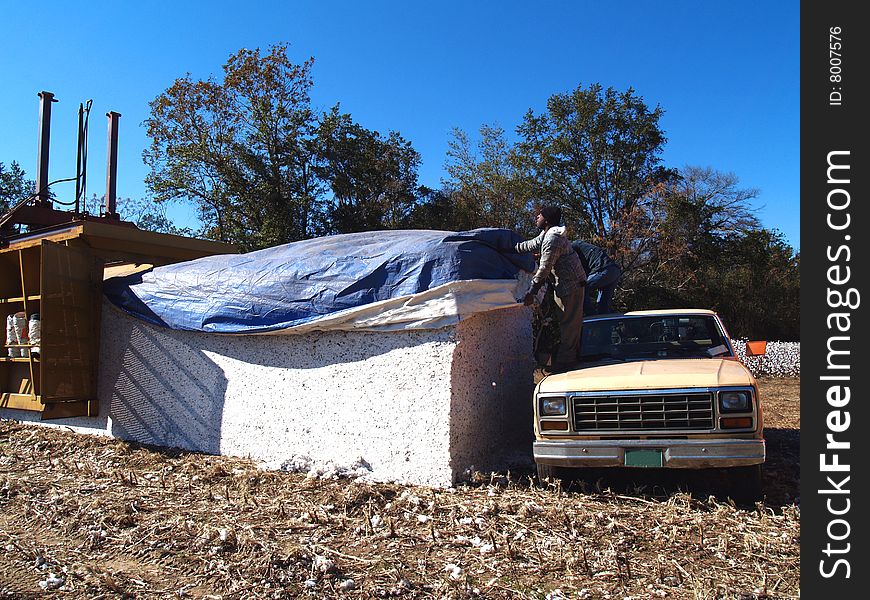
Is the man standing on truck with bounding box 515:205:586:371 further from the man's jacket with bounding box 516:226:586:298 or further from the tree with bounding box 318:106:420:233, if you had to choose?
the tree with bounding box 318:106:420:233

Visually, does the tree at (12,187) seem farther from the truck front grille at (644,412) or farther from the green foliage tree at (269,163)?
the truck front grille at (644,412)

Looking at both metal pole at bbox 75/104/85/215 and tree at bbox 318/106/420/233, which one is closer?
metal pole at bbox 75/104/85/215

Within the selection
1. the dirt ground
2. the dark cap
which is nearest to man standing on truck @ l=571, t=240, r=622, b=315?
the dark cap

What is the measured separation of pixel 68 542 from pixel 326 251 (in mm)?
3399

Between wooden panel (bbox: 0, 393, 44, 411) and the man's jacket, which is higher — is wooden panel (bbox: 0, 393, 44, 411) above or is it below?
below

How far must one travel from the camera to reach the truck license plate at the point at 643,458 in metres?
4.78

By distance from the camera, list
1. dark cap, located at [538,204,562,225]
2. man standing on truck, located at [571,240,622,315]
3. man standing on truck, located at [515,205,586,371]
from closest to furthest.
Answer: man standing on truck, located at [515,205,586,371]
dark cap, located at [538,204,562,225]
man standing on truck, located at [571,240,622,315]

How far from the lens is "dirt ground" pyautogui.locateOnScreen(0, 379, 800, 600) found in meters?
3.70

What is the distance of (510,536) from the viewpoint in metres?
4.39

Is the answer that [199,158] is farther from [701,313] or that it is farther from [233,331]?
[701,313]

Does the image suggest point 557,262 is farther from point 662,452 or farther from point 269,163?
point 269,163

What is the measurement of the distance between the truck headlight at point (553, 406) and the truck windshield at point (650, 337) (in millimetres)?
1232

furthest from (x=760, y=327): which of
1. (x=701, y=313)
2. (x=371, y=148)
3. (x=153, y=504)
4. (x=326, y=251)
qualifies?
(x=153, y=504)

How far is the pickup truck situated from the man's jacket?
98cm
